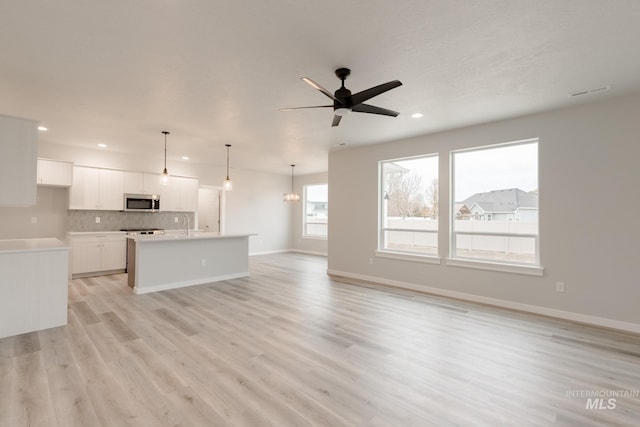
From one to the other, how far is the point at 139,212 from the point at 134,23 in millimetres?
5896

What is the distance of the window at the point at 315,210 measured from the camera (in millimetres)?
9898

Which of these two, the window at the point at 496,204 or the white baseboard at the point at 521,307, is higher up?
the window at the point at 496,204

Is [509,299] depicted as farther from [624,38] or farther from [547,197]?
[624,38]

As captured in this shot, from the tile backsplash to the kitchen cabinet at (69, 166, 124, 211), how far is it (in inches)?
12.7

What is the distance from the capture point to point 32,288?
334 centimetres

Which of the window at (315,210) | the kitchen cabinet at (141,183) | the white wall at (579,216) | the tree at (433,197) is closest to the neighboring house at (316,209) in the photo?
the window at (315,210)

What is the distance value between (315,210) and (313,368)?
7707 millimetres

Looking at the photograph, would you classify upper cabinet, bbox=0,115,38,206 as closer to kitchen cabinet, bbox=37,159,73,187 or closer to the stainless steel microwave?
kitchen cabinet, bbox=37,159,73,187

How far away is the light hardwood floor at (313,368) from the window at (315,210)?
18.7 ft

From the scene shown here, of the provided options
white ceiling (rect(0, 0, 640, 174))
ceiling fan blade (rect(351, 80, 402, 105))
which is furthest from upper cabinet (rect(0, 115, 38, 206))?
ceiling fan blade (rect(351, 80, 402, 105))

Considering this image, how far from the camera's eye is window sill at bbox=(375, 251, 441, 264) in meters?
5.14

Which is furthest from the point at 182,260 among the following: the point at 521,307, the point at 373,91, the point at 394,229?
the point at 521,307

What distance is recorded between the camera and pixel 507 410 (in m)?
2.03

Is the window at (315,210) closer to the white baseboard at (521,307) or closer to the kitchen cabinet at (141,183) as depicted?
the white baseboard at (521,307)
